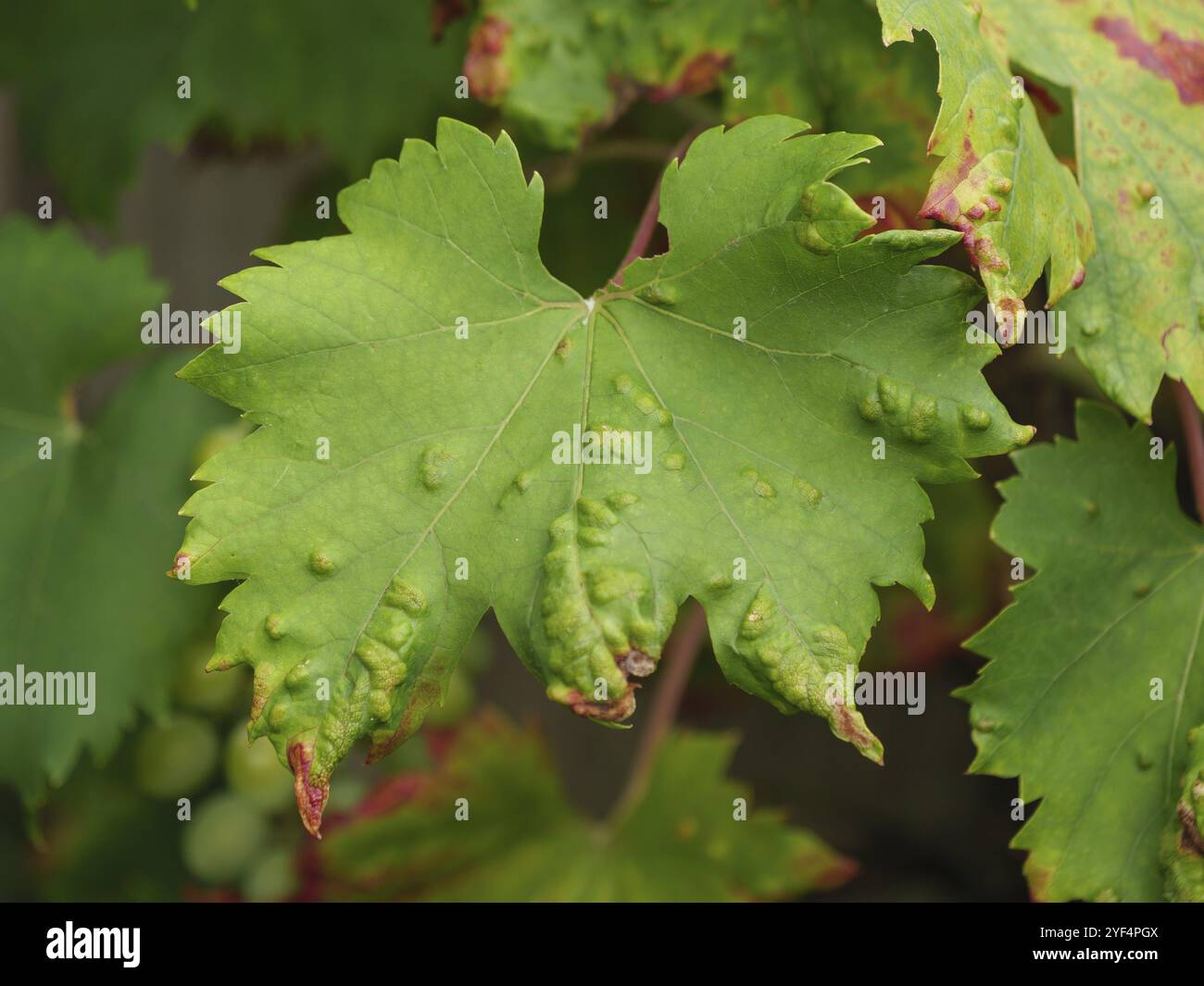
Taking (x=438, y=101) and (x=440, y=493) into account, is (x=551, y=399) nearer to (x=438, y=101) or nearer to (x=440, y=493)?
(x=440, y=493)

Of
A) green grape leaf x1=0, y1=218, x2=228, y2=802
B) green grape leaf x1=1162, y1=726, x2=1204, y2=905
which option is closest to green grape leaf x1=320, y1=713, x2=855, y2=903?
green grape leaf x1=0, y1=218, x2=228, y2=802

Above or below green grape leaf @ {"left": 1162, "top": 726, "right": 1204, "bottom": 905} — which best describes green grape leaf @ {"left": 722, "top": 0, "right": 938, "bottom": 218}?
above

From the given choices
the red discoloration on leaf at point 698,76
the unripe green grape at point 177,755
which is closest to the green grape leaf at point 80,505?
the unripe green grape at point 177,755

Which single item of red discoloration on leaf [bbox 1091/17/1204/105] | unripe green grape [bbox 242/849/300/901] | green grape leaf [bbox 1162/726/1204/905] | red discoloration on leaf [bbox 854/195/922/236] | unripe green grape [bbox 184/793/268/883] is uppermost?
red discoloration on leaf [bbox 1091/17/1204/105]

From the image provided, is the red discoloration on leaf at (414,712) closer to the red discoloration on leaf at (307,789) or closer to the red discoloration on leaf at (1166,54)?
the red discoloration on leaf at (307,789)

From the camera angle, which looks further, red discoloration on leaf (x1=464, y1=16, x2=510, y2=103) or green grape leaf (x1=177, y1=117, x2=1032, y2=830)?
red discoloration on leaf (x1=464, y1=16, x2=510, y2=103)

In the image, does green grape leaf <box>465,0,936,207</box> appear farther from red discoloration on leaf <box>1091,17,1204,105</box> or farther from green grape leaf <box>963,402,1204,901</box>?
green grape leaf <box>963,402,1204,901</box>

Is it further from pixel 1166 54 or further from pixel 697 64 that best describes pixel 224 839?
pixel 1166 54

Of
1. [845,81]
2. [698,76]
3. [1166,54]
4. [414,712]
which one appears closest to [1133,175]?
[1166,54]
